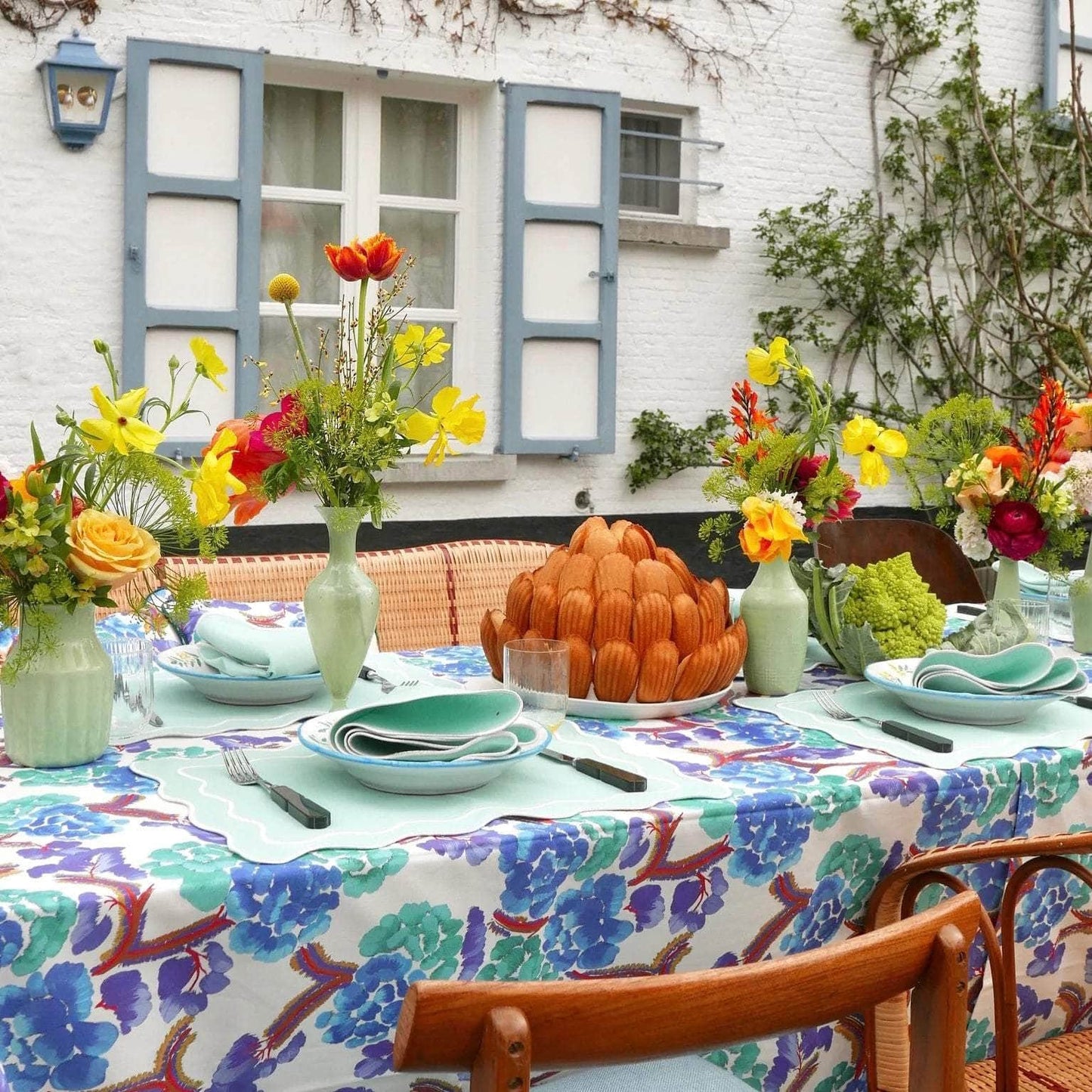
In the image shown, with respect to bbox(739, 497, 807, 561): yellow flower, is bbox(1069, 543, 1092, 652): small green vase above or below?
below

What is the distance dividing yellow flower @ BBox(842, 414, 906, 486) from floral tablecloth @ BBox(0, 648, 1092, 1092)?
449 millimetres

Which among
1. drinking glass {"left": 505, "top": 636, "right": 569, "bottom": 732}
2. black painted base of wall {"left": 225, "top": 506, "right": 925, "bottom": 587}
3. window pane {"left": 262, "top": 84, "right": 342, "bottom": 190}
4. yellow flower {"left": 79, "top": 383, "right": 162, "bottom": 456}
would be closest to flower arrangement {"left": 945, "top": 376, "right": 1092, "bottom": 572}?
drinking glass {"left": 505, "top": 636, "right": 569, "bottom": 732}

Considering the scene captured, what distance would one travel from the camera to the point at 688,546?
598 centimetres

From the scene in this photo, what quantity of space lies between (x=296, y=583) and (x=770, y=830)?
1.54m

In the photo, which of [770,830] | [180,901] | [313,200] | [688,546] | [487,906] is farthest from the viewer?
[688,546]

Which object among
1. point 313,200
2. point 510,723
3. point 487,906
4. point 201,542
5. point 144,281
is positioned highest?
point 313,200

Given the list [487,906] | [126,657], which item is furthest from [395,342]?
[487,906]

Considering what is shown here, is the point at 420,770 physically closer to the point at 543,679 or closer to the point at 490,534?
the point at 543,679

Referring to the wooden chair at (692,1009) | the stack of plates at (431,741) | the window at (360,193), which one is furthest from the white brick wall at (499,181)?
the wooden chair at (692,1009)

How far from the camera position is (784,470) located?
1.85m

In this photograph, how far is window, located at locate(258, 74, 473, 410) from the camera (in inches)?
211

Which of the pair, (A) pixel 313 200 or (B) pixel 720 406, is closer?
(A) pixel 313 200

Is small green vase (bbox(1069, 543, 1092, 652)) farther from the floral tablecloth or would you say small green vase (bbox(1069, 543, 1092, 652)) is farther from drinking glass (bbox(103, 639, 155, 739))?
drinking glass (bbox(103, 639, 155, 739))

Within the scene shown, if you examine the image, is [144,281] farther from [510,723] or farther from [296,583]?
[510,723]
